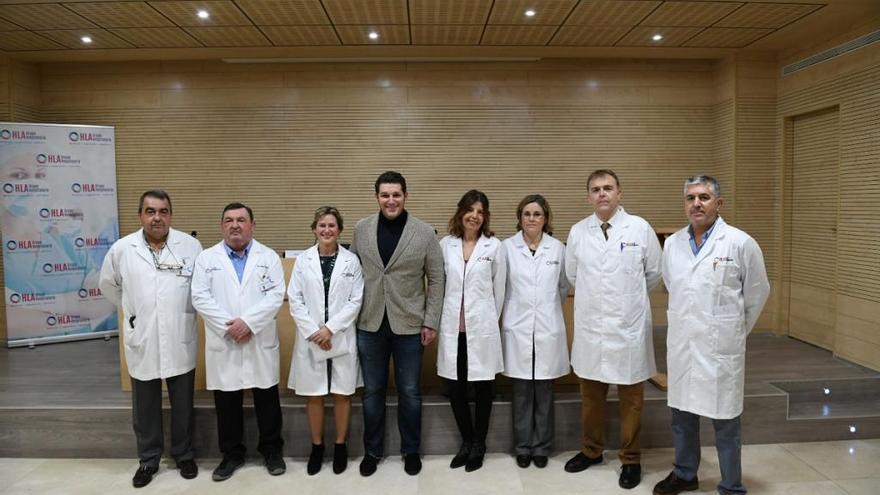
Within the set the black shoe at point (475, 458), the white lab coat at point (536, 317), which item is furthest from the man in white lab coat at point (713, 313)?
the black shoe at point (475, 458)

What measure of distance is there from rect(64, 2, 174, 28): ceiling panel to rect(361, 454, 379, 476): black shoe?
385 centimetres

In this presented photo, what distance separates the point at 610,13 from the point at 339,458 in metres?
4.07

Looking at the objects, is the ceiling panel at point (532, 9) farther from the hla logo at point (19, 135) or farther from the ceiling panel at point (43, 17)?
the hla logo at point (19, 135)

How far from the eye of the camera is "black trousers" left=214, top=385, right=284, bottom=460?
3346 mm

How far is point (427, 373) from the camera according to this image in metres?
4.02

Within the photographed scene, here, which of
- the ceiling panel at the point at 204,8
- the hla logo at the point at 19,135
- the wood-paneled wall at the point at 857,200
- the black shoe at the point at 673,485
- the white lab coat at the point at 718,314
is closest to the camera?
the white lab coat at the point at 718,314

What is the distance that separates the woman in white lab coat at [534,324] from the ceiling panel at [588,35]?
100.0 inches

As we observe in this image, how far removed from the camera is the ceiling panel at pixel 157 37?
508cm

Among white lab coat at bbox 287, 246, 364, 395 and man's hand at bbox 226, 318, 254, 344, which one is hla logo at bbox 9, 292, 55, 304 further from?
white lab coat at bbox 287, 246, 364, 395

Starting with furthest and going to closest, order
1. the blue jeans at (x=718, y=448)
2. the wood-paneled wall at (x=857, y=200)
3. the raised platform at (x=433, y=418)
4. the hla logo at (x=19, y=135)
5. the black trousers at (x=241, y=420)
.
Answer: the hla logo at (x=19, y=135)
the wood-paneled wall at (x=857, y=200)
the raised platform at (x=433, y=418)
the black trousers at (x=241, y=420)
the blue jeans at (x=718, y=448)

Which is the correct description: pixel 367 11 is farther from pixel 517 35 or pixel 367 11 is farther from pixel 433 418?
pixel 433 418

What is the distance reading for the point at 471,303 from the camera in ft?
10.9

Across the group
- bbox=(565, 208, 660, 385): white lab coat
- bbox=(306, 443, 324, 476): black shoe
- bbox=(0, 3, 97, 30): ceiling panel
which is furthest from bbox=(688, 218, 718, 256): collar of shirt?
bbox=(0, 3, 97, 30): ceiling panel

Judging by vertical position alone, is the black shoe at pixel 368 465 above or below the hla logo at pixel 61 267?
below
